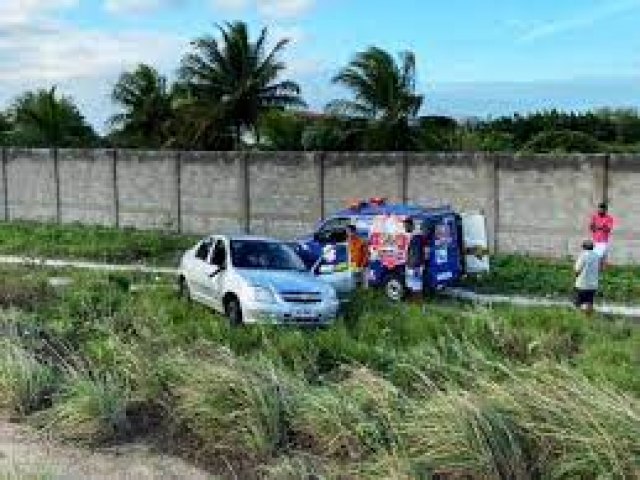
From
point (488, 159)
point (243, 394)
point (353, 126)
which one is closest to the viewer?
point (243, 394)

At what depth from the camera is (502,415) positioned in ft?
26.3

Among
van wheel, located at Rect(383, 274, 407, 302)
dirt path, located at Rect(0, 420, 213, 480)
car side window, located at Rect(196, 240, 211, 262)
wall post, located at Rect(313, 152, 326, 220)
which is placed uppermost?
wall post, located at Rect(313, 152, 326, 220)

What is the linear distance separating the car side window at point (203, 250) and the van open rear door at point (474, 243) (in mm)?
5029

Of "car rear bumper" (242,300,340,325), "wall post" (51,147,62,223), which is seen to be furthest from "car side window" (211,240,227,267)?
"wall post" (51,147,62,223)

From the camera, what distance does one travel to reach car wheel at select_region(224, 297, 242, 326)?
18.4m

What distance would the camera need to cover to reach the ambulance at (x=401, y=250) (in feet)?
71.8

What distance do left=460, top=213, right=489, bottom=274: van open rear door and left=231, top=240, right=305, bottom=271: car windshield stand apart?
4.20m

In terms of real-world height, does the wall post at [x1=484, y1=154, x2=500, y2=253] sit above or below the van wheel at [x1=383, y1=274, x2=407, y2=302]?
above

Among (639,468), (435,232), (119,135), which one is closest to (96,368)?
(639,468)

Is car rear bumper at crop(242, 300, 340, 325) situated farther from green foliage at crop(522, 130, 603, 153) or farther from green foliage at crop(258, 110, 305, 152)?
green foliage at crop(522, 130, 603, 153)

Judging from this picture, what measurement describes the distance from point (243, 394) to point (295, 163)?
2333cm

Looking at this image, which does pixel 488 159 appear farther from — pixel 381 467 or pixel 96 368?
pixel 381 467

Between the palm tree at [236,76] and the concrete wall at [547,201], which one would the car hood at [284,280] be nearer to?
the concrete wall at [547,201]

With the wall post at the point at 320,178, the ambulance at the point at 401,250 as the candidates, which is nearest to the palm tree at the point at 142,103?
the wall post at the point at 320,178
